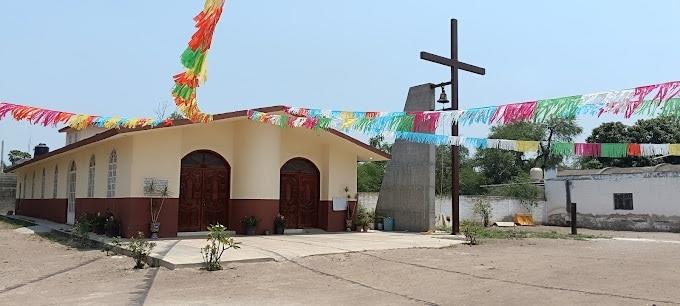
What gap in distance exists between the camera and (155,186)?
14555mm

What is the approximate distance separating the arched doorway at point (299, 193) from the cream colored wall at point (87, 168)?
4.65 m

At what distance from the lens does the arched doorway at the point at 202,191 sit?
15.6m

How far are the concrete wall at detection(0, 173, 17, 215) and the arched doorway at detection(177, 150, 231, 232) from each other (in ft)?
77.6

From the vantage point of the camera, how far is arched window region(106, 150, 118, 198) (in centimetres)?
1552

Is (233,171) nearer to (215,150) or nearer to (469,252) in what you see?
(215,150)

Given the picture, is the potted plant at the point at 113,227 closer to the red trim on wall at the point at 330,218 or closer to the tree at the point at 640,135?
the red trim on wall at the point at 330,218

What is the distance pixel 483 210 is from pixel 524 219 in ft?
10.1

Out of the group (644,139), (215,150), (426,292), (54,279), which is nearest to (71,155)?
(215,150)

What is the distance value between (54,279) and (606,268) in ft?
29.8

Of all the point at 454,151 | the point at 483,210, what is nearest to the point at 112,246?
the point at 454,151

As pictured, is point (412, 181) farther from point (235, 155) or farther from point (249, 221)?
point (235, 155)

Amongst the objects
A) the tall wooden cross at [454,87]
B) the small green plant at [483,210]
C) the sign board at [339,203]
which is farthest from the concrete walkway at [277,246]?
the small green plant at [483,210]

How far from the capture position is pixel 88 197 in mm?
17562

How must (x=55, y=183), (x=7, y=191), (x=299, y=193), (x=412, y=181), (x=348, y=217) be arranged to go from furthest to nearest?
1. (x=7, y=191)
2. (x=55, y=183)
3. (x=412, y=181)
4. (x=348, y=217)
5. (x=299, y=193)
